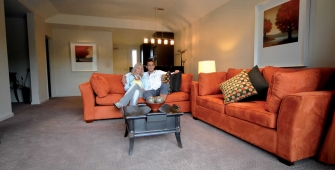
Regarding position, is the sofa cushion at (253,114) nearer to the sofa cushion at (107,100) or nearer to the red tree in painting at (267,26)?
the red tree in painting at (267,26)

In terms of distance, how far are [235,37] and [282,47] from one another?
3.49 feet

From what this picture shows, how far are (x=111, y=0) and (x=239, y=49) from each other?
3.23m

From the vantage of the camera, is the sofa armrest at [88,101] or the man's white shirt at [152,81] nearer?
the sofa armrest at [88,101]

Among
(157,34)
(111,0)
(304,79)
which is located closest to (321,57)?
(304,79)

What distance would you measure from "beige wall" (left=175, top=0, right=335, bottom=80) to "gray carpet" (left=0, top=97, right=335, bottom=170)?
1.38 meters

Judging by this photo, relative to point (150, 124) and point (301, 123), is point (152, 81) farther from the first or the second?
point (301, 123)

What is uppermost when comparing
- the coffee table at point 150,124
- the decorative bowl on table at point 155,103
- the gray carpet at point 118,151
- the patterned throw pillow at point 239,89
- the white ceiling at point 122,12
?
the white ceiling at point 122,12

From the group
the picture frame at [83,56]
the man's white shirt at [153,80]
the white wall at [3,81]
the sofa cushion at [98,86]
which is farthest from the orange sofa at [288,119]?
the picture frame at [83,56]

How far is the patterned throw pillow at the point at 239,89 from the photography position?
2.12m

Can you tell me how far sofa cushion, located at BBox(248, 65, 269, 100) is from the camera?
84.9 inches

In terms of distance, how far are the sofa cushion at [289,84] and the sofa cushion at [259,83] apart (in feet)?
1.85

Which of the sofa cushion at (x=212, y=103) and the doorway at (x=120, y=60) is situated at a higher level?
the doorway at (x=120, y=60)

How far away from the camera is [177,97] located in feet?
10.5

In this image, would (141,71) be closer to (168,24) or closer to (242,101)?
(242,101)
